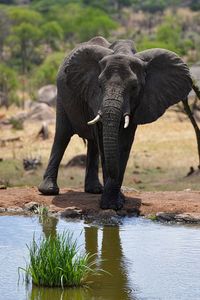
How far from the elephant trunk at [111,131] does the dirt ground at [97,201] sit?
3.85ft

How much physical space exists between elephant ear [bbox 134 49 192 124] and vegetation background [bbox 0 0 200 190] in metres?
4.25

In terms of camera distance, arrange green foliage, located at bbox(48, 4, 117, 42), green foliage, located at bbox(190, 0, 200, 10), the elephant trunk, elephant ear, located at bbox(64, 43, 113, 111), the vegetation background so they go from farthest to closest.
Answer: green foliage, located at bbox(190, 0, 200, 10) < green foliage, located at bbox(48, 4, 117, 42) < the vegetation background < elephant ear, located at bbox(64, 43, 113, 111) < the elephant trunk

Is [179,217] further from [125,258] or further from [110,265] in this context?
[110,265]

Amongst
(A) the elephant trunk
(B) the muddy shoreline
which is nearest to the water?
(B) the muddy shoreline

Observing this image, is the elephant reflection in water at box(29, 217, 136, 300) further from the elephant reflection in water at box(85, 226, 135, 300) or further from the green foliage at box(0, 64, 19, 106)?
the green foliage at box(0, 64, 19, 106)

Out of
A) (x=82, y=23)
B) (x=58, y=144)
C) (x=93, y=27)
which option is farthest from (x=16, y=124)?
(x=82, y=23)

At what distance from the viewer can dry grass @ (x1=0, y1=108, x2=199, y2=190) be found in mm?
16953

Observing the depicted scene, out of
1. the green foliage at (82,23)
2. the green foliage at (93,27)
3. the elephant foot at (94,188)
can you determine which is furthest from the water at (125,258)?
the green foliage at (82,23)

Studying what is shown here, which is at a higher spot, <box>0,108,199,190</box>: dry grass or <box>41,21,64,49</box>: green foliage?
<box>41,21,64,49</box>: green foliage

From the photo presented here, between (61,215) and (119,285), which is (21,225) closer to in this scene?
(61,215)

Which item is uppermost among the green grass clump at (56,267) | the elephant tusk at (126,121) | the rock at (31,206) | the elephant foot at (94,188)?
the elephant tusk at (126,121)

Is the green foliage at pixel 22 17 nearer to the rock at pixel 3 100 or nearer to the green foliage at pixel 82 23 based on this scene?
the green foliage at pixel 82 23

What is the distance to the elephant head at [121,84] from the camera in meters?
10.6

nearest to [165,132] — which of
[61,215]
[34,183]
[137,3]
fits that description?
[34,183]
